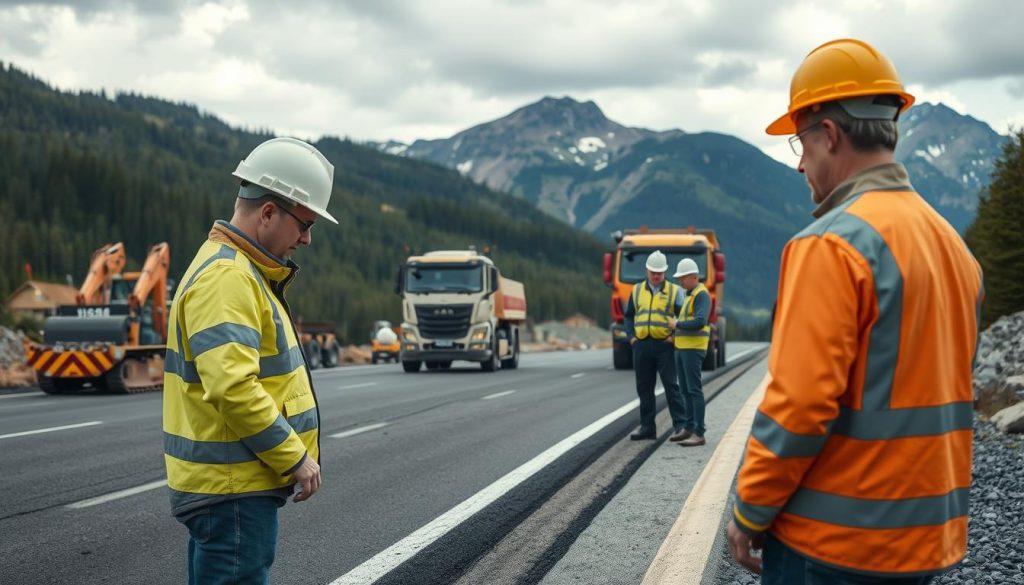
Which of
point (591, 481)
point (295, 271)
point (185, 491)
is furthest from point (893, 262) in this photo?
point (591, 481)

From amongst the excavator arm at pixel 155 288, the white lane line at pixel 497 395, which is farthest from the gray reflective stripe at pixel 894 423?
the excavator arm at pixel 155 288

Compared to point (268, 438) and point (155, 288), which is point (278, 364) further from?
point (155, 288)

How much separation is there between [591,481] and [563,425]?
166 inches

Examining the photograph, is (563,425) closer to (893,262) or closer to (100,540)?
(100,540)

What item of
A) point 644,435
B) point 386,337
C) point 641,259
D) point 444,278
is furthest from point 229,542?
point 386,337

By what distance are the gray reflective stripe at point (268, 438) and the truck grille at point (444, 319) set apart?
918 inches

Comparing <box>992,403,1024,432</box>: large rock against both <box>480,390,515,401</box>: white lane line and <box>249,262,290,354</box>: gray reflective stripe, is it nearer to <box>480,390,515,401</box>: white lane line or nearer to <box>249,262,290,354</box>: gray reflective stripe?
<box>249,262,290,354</box>: gray reflective stripe

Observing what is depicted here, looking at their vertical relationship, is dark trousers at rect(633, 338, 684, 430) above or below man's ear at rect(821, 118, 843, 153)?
below

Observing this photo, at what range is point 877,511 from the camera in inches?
86.7

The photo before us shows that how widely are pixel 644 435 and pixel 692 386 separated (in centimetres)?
84

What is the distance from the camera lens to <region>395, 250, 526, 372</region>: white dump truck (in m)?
26.3

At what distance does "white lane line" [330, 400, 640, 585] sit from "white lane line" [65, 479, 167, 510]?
8.82ft

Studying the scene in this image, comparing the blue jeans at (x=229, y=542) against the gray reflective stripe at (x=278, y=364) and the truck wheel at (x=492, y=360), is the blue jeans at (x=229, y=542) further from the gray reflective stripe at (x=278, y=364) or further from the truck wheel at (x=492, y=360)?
the truck wheel at (x=492, y=360)

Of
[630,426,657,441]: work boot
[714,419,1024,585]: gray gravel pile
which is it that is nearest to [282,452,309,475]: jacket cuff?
[714,419,1024,585]: gray gravel pile
